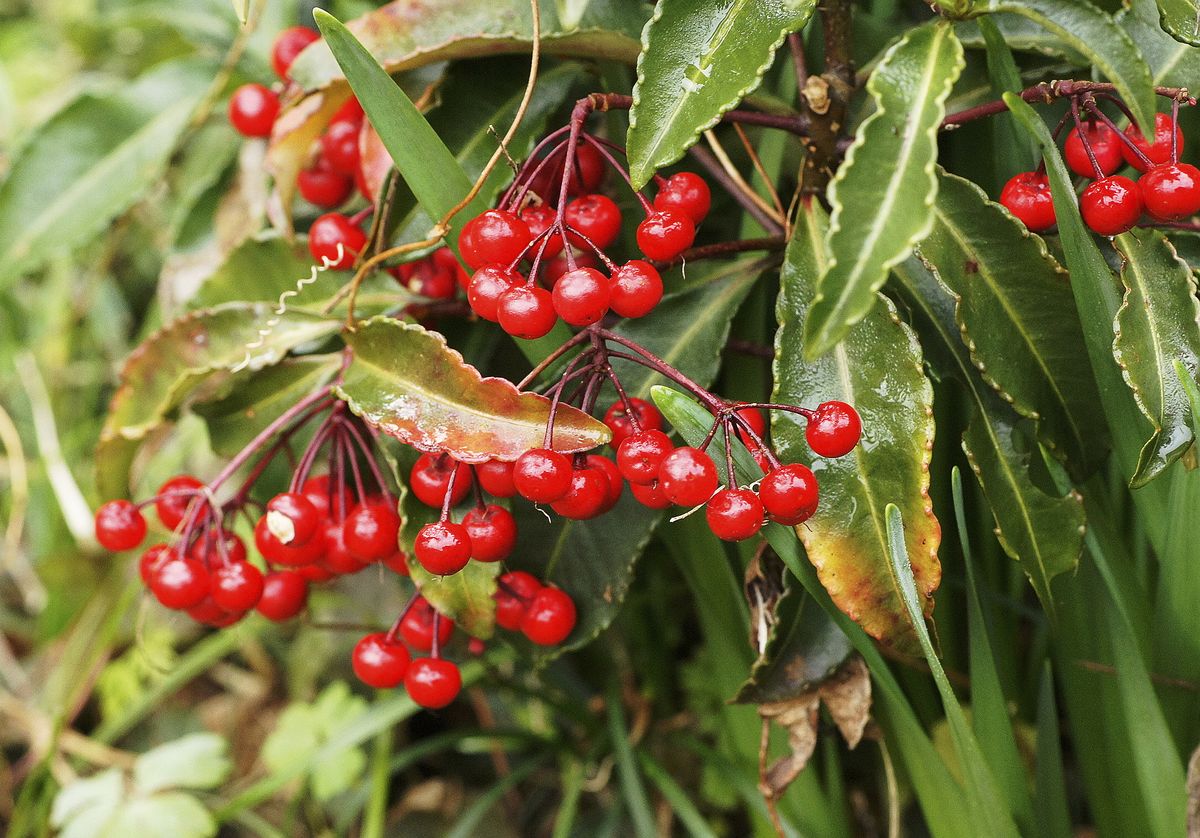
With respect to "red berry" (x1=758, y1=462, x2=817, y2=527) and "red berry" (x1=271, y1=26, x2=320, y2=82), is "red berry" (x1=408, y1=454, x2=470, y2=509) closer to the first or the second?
"red berry" (x1=758, y1=462, x2=817, y2=527)

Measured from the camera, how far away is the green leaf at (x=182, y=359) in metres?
0.93

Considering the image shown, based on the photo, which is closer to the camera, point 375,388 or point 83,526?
point 375,388

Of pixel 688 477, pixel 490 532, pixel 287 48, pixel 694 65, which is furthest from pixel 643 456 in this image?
pixel 287 48

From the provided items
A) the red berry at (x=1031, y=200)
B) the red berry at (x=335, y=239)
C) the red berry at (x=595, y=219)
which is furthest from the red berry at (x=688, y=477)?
the red berry at (x=335, y=239)

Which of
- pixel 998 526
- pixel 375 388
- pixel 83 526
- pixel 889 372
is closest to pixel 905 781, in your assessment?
pixel 998 526

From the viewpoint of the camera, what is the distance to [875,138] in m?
0.60

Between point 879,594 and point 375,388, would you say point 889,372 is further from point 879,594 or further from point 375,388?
point 375,388

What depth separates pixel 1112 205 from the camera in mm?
691

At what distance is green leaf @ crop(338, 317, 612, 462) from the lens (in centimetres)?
68

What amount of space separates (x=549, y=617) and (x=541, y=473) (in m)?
0.23

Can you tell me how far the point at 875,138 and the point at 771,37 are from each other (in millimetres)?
145

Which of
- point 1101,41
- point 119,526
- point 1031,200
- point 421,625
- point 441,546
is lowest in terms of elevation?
point 421,625

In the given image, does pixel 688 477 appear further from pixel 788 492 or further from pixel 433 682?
pixel 433 682

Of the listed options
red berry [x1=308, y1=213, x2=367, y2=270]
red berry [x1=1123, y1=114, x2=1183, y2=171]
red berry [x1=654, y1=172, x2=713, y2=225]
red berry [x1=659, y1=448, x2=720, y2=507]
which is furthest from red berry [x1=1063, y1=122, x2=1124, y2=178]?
red berry [x1=308, y1=213, x2=367, y2=270]
